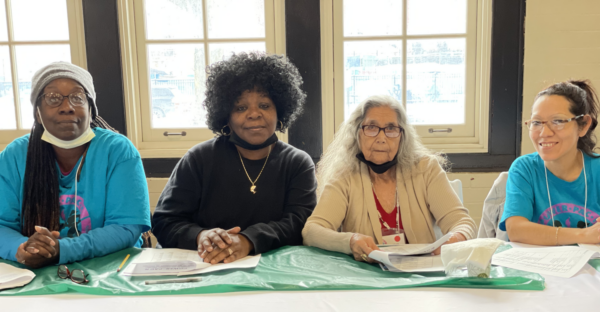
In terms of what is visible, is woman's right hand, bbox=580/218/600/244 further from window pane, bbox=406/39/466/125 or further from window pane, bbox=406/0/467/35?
window pane, bbox=406/0/467/35

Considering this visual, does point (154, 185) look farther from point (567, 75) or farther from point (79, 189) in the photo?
point (567, 75)

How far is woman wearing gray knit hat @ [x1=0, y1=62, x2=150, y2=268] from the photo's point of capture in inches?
61.2

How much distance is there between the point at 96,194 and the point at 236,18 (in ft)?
5.09

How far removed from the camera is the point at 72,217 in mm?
1593

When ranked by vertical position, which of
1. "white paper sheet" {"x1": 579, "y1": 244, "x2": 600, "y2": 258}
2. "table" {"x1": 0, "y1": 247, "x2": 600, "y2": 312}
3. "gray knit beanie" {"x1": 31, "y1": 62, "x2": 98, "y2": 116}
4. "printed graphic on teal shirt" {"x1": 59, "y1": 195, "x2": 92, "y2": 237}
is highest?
"gray knit beanie" {"x1": 31, "y1": 62, "x2": 98, "y2": 116}

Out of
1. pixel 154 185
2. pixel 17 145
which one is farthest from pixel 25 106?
pixel 17 145

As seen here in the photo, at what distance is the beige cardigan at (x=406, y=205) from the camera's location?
1.69 metres

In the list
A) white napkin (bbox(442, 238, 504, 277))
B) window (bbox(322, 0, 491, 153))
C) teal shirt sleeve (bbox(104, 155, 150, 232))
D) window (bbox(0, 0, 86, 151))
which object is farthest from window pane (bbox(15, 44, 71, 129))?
white napkin (bbox(442, 238, 504, 277))

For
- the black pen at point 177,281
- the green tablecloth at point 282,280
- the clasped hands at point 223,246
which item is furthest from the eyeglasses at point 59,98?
the black pen at point 177,281

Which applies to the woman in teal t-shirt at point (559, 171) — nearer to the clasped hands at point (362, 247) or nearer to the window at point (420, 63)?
the clasped hands at point (362, 247)

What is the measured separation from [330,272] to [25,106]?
8.09 feet

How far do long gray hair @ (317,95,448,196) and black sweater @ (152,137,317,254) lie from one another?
119 mm

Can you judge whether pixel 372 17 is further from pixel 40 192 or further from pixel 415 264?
pixel 40 192

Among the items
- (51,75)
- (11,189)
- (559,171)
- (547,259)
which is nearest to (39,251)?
(11,189)
